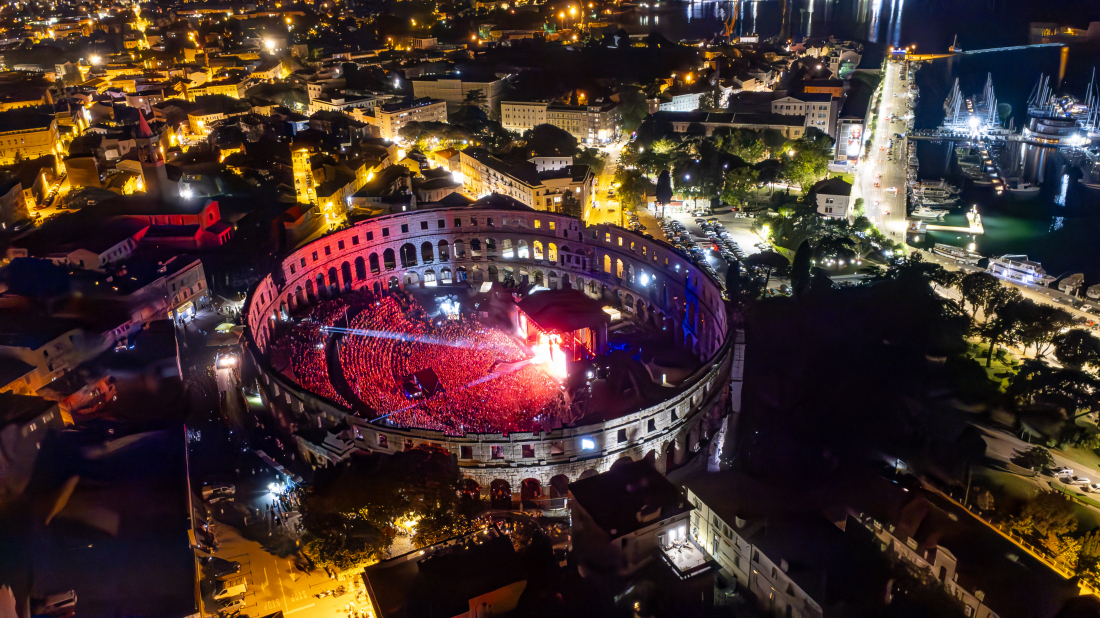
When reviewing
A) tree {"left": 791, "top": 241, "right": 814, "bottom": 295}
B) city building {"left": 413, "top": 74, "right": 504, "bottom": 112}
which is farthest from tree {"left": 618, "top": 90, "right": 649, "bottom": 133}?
tree {"left": 791, "top": 241, "right": 814, "bottom": 295}

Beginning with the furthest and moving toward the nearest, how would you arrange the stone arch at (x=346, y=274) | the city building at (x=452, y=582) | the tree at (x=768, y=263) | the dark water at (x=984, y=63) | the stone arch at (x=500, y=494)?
the dark water at (x=984, y=63) < the stone arch at (x=346, y=274) < the tree at (x=768, y=263) < the stone arch at (x=500, y=494) < the city building at (x=452, y=582)

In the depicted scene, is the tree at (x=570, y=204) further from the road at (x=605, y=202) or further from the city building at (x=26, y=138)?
the city building at (x=26, y=138)

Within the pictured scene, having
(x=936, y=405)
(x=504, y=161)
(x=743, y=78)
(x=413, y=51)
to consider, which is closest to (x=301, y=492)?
(x=936, y=405)

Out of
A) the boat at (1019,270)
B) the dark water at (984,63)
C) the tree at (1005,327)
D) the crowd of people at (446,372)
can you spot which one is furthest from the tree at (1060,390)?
the crowd of people at (446,372)

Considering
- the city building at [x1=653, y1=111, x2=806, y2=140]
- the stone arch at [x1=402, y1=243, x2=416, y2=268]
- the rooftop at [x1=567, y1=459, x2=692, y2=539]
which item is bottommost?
the rooftop at [x1=567, y1=459, x2=692, y2=539]

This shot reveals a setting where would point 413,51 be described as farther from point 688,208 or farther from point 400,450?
point 400,450

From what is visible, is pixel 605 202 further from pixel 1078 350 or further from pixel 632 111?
pixel 1078 350

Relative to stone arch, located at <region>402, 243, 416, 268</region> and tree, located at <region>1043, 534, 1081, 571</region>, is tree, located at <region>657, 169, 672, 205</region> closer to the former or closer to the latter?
stone arch, located at <region>402, 243, 416, 268</region>
